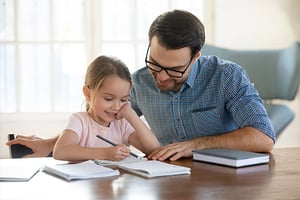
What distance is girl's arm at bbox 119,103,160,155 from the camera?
5.91 ft

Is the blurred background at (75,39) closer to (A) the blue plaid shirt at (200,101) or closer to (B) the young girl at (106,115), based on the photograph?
(A) the blue plaid shirt at (200,101)

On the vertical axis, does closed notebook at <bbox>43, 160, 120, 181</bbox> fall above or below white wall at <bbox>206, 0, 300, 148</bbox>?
below

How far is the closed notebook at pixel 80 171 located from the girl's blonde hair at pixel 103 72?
0.37 m

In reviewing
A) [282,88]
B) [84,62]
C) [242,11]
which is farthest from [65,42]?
[282,88]

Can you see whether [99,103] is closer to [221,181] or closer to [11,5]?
[221,181]

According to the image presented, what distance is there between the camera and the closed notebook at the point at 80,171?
1377mm

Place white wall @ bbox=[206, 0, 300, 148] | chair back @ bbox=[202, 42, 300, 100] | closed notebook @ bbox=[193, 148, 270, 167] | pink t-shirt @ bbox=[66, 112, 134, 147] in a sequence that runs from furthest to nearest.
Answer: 1. white wall @ bbox=[206, 0, 300, 148]
2. chair back @ bbox=[202, 42, 300, 100]
3. pink t-shirt @ bbox=[66, 112, 134, 147]
4. closed notebook @ bbox=[193, 148, 270, 167]

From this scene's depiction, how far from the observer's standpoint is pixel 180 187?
1.29 m

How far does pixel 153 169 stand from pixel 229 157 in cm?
26

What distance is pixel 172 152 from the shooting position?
167cm

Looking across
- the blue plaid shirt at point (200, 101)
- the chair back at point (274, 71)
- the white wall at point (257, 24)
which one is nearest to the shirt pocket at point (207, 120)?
the blue plaid shirt at point (200, 101)

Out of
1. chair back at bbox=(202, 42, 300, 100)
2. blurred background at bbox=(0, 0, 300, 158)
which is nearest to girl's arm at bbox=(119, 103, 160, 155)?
chair back at bbox=(202, 42, 300, 100)

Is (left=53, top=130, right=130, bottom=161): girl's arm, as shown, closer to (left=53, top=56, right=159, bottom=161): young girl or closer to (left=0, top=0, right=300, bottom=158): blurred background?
(left=53, top=56, right=159, bottom=161): young girl

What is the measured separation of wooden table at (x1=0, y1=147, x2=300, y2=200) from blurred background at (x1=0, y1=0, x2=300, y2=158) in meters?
2.51
